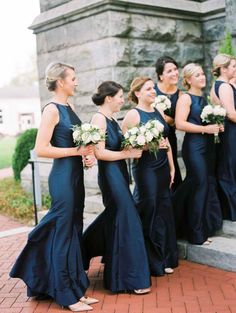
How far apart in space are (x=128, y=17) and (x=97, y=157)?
14.9ft

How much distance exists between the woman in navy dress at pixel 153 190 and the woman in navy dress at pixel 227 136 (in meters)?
0.85

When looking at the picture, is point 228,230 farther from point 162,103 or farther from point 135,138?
point 135,138

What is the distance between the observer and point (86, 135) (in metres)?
4.25

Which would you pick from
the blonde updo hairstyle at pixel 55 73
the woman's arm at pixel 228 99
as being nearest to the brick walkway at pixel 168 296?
the woman's arm at pixel 228 99

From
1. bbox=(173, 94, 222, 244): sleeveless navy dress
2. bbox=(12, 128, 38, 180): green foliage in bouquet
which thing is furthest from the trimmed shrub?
bbox=(173, 94, 222, 244): sleeveless navy dress

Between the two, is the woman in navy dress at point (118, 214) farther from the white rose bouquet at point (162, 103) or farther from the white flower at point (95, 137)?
the white rose bouquet at point (162, 103)

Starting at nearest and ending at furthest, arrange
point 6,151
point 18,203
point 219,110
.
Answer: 1. point 219,110
2. point 18,203
3. point 6,151

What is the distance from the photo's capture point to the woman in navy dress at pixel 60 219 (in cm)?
440

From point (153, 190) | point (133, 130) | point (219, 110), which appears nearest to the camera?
point (133, 130)

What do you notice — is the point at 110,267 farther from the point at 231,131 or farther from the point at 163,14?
the point at 163,14

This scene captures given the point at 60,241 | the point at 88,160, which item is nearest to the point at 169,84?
the point at 88,160

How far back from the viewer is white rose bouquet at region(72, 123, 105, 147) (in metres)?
4.25

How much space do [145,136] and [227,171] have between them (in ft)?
5.49

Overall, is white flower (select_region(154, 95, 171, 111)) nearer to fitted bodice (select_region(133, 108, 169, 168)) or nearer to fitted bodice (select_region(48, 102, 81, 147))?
fitted bodice (select_region(133, 108, 169, 168))
